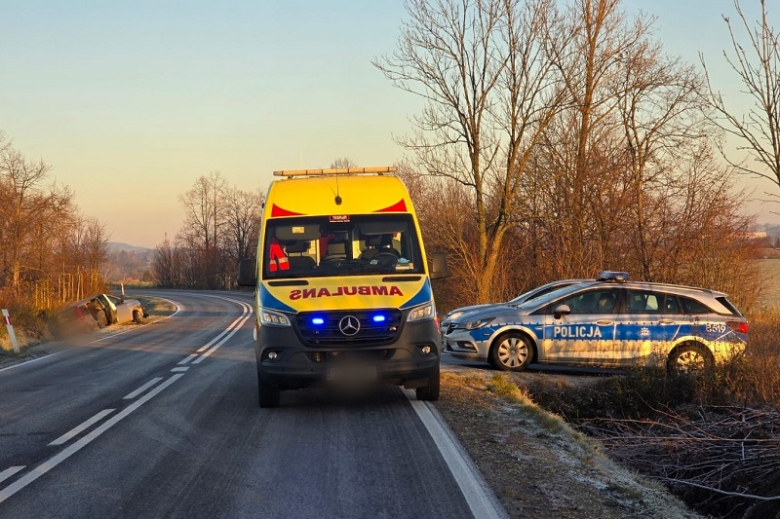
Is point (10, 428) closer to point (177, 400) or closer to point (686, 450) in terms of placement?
point (177, 400)

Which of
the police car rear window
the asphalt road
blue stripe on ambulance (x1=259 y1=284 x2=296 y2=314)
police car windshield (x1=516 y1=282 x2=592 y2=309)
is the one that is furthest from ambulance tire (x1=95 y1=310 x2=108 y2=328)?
the police car rear window

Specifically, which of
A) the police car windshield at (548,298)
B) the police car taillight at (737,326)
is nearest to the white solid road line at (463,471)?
the police car windshield at (548,298)

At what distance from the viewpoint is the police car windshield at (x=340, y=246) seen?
8.83 m

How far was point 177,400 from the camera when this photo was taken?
9500mm

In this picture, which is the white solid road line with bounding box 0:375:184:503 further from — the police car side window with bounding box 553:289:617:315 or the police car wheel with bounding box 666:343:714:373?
the police car wheel with bounding box 666:343:714:373

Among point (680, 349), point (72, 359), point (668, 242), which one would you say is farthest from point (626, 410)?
point (668, 242)

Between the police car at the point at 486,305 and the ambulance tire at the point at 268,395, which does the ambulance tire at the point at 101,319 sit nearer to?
the police car at the point at 486,305

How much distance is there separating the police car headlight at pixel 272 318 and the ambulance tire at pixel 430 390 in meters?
1.92

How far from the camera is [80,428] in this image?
7781 mm

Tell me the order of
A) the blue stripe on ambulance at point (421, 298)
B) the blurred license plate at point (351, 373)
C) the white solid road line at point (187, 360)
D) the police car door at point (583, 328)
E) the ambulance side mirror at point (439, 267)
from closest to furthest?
the blurred license plate at point (351, 373), the blue stripe on ambulance at point (421, 298), the ambulance side mirror at point (439, 267), the police car door at point (583, 328), the white solid road line at point (187, 360)

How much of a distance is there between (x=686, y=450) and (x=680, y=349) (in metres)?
5.88

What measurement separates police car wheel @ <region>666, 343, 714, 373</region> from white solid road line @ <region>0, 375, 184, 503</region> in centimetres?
799

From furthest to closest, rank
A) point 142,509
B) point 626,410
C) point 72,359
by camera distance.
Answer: point 72,359 < point 626,410 < point 142,509

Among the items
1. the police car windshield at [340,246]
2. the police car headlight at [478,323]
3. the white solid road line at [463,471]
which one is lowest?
the white solid road line at [463,471]
